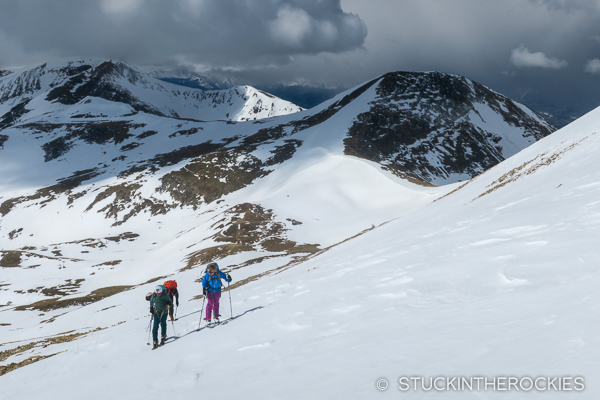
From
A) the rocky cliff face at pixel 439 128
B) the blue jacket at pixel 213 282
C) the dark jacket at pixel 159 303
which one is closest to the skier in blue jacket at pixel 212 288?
the blue jacket at pixel 213 282

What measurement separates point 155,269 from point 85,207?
67.5 meters

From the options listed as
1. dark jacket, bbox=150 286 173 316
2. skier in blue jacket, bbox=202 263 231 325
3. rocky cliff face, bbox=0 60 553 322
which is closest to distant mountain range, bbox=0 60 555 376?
rocky cliff face, bbox=0 60 553 322

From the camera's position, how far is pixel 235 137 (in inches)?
5822

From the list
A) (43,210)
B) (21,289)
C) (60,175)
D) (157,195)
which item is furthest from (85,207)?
(21,289)

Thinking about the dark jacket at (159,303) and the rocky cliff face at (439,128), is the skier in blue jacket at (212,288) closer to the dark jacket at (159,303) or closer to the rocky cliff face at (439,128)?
the dark jacket at (159,303)

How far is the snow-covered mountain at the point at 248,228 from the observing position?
339 inches

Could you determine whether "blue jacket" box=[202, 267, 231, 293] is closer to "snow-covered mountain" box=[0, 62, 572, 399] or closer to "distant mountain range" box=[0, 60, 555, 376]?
"snow-covered mountain" box=[0, 62, 572, 399]

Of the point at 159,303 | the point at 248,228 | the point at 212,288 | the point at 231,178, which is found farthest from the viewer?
the point at 231,178

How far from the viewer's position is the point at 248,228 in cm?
6488

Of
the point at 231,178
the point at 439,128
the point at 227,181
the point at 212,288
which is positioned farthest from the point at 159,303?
the point at 439,128

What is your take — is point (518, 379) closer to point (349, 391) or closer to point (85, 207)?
point (349, 391)

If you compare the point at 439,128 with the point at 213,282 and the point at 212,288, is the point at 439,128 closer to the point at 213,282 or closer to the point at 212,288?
the point at 213,282

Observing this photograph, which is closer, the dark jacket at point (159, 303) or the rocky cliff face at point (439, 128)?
the dark jacket at point (159, 303)

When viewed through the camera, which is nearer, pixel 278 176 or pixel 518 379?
pixel 518 379
